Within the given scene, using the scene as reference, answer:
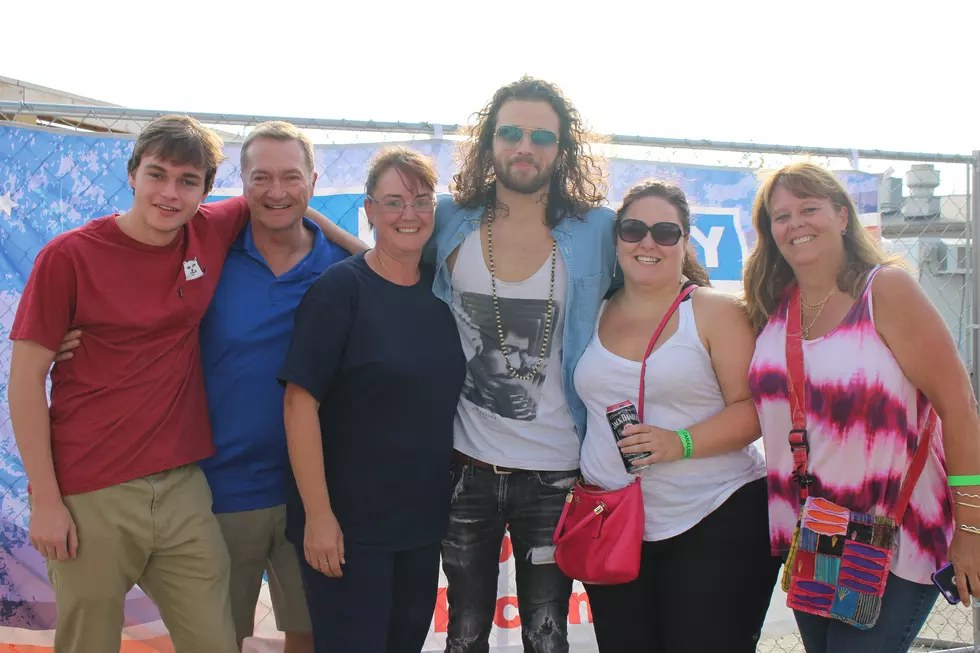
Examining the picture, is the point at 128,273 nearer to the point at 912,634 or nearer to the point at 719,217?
the point at 912,634

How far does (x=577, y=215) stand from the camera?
2797 mm

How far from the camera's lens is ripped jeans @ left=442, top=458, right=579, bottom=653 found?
256 centimetres

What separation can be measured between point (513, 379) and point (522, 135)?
95 centimetres

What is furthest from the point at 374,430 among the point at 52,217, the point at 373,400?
the point at 52,217

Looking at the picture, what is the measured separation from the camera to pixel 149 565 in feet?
8.19

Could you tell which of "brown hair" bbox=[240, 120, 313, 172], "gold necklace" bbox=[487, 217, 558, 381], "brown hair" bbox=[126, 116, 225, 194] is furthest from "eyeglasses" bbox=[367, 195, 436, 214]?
"brown hair" bbox=[126, 116, 225, 194]

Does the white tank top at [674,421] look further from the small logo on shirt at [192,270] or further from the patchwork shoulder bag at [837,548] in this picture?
the small logo on shirt at [192,270]

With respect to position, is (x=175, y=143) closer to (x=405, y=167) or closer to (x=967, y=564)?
(x=405, y=167)

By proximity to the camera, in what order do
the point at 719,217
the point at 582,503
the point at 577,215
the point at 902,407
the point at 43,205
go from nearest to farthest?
the point at 902,407
the point at 582,503
the point at 577,215
the point at 43,205
the point at 719,217

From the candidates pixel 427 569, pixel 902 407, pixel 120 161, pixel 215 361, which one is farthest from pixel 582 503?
pixel 120 161

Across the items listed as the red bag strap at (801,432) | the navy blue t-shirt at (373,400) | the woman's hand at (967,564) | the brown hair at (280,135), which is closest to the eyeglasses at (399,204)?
the navy blue t-shirt at (373,400)

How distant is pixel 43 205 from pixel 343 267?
195 centimetres

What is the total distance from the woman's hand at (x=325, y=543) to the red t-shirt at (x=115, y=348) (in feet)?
1.85

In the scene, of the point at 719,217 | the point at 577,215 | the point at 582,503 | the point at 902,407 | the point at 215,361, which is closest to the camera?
the point at 902,407
